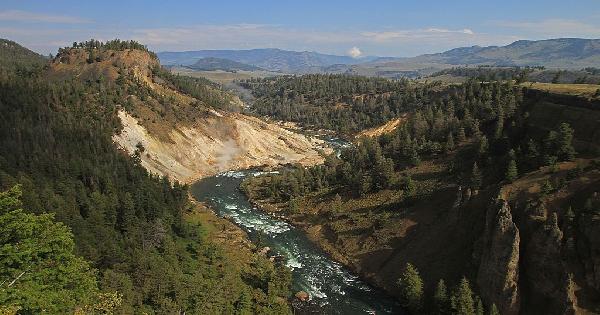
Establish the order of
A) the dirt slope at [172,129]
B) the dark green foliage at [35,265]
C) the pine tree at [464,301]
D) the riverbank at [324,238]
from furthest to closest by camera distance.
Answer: the dirt slope at [172,129]
the riverbank at [324,238]
the pine tree at [464,301]
the dark green foliage at [35,265]

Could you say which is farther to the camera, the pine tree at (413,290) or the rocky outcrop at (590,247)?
the pine tree at (413,290)

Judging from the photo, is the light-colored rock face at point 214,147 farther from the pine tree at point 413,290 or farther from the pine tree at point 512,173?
the pine tree at point 512,173

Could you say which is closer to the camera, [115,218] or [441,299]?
[441,299]

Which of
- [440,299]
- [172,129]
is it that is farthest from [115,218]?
[172,129]

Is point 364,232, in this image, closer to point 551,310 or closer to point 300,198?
point 300,198

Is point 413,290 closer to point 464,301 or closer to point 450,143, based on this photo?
point 464,301

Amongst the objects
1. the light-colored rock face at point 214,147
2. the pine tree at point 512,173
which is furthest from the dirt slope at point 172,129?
the pine tree at point 512,173
